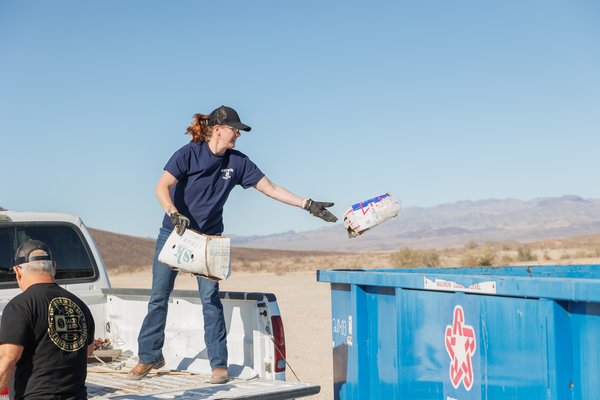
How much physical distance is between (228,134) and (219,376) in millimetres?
1546

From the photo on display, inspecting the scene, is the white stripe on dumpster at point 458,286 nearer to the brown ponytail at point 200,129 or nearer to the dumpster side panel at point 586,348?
the dumpster side panel at point 586,348

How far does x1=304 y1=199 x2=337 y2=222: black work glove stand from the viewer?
232 inches

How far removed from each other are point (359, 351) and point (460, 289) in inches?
43.1

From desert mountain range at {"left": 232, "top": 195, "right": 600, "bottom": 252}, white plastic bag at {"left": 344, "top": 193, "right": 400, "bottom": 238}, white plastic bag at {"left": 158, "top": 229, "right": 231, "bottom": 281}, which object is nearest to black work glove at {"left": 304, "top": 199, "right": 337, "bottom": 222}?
white plastic bag at {"left": 344, "top": 193, "right": 400, "bottom": 238}

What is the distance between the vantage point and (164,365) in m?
6.09

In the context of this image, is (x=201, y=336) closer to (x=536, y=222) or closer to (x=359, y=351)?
(x=359, y=351)

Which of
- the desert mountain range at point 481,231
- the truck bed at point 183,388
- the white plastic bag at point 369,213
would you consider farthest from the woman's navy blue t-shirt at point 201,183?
the desert mountain range at point 481,231

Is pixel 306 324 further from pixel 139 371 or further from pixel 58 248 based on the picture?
pixel 139 371

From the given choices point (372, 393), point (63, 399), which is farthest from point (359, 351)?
point (63, 399)

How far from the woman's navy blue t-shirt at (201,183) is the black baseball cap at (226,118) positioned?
18 cm

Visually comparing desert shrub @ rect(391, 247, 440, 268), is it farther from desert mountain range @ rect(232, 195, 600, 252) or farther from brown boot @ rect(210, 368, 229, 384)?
desert mountain range @ rect(232, 195, 600, 252)

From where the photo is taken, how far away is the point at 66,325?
4.00 metres

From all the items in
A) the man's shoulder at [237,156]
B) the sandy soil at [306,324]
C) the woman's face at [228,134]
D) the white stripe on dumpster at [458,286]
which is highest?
the woman's face at [228,134]

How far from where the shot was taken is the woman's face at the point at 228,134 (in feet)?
19.0
